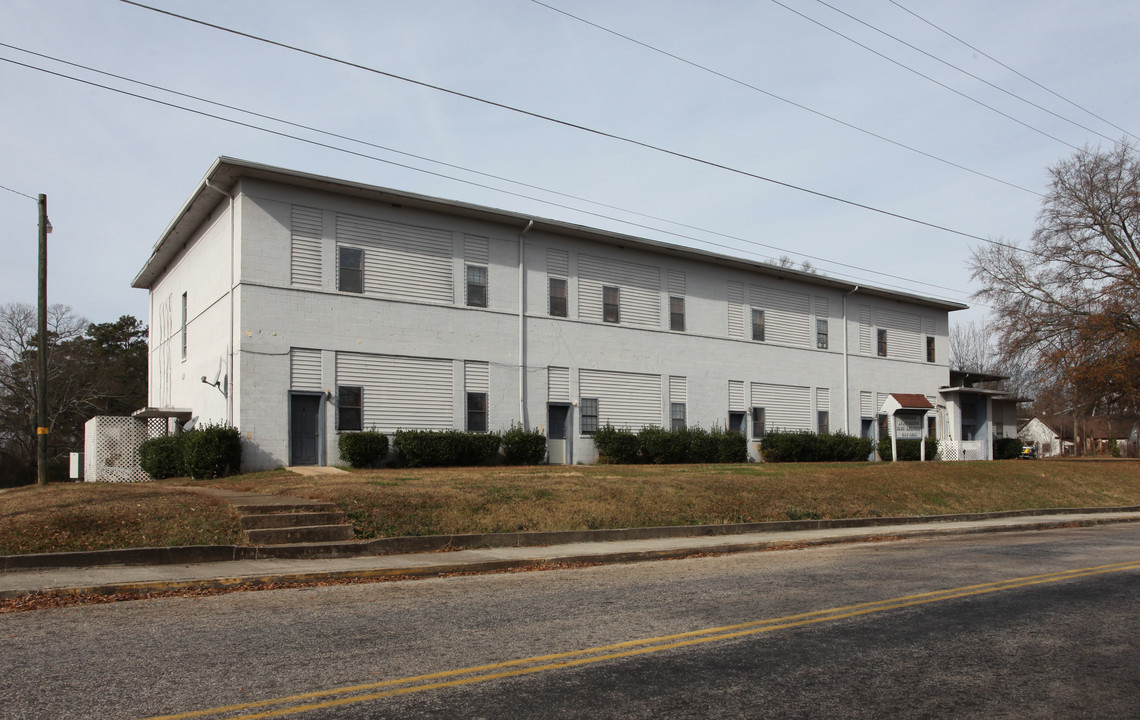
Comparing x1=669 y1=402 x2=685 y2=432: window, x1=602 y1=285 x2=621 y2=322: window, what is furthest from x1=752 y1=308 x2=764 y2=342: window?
x1=602 y1=285 x2=621 y2=322: window

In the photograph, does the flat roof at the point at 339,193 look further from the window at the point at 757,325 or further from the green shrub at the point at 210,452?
the green shrub at the point at 210,452

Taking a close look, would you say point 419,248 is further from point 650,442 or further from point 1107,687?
point 1107,687

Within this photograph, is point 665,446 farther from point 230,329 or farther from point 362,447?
point 230,329

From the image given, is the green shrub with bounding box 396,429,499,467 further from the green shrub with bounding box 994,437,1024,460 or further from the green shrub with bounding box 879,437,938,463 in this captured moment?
the green shrub with bounding box 994,437,1024,460

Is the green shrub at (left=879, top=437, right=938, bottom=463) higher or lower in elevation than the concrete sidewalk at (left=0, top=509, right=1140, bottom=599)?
higher

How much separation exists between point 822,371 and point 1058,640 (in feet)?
111

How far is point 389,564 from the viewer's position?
39.1 feet

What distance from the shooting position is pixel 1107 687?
5930 millimetres

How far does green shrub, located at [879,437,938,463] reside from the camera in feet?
132

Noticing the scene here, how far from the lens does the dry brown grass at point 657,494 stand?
14984mm

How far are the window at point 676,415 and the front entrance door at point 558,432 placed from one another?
518cm

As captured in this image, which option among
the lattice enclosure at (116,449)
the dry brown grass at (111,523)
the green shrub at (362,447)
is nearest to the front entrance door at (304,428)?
the green shrub at (362,447)

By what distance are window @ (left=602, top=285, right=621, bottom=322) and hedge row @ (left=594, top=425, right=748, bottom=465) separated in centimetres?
426

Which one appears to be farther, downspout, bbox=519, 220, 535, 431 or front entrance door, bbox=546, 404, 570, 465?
front entrance door, bbox=546, 404, 570, 465
